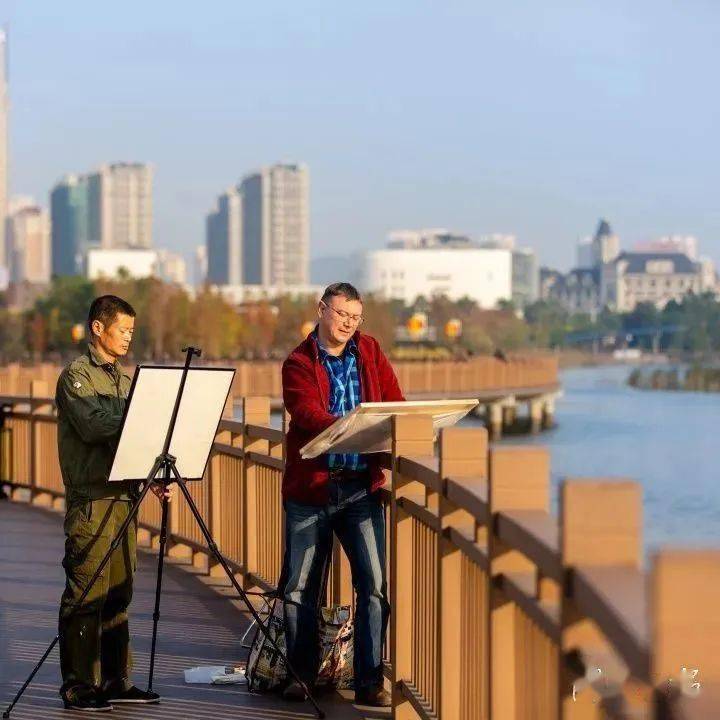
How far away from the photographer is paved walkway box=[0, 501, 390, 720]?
321 inches

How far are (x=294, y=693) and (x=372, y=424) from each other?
5.51 ft

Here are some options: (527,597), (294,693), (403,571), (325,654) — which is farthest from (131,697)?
(527,597)

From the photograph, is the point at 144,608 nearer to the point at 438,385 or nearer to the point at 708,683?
the point at 708,683

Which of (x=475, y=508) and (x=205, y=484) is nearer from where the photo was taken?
(x=475, y=508)

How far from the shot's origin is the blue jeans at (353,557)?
7.86 metres

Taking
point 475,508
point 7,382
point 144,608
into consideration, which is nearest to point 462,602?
point 475,508

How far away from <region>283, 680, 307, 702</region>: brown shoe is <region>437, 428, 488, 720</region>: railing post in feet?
6.28

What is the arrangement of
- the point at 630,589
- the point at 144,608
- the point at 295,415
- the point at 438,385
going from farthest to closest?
the point at 438,385 < the point at 144,608 < the point at 295,415 < the point at 630,589

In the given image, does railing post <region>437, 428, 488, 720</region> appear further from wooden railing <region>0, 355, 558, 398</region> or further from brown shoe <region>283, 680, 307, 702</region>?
wooden railing <region>0, 355, 558, 398</region>

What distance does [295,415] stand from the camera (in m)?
7.64

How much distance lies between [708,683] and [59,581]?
10.4m

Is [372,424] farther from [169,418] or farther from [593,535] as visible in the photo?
[593,535]

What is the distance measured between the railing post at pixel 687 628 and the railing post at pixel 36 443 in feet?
51.6

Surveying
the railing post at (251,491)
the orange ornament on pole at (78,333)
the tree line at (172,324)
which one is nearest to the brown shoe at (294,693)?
the railing post at (251,491)
